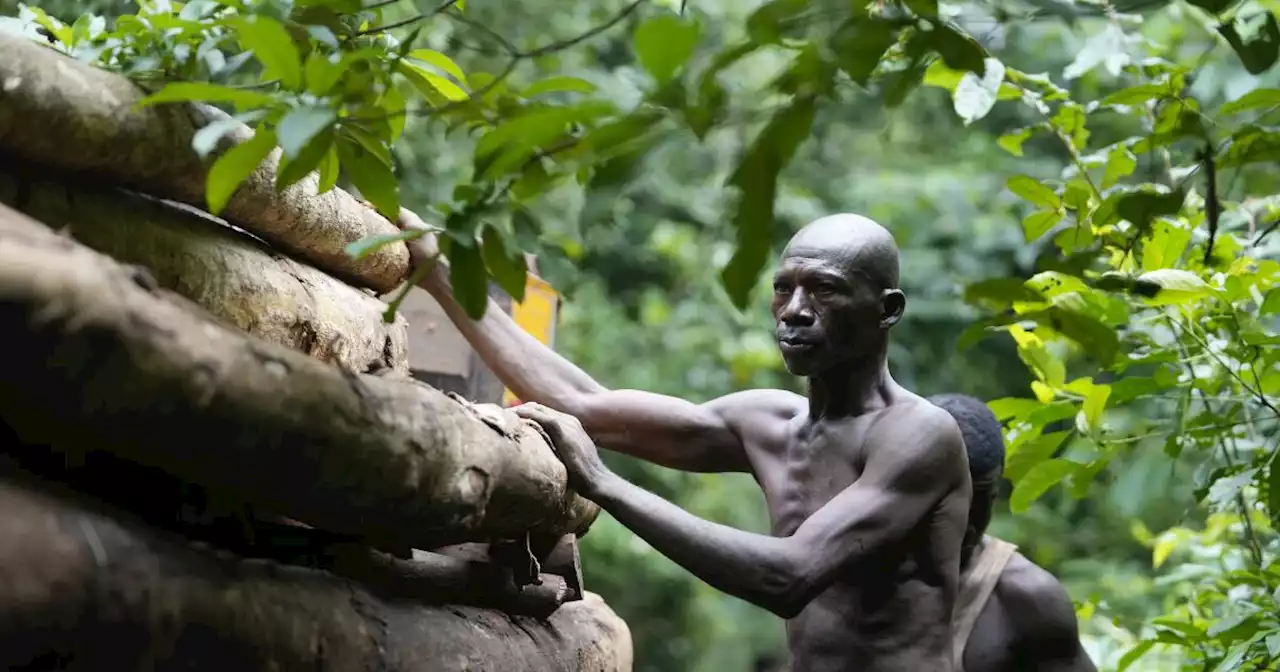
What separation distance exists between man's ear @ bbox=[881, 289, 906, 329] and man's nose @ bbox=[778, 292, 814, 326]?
143 millimetres

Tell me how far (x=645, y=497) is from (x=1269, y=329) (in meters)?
1.78

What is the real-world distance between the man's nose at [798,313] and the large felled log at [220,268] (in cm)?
61

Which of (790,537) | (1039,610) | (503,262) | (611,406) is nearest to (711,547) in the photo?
(790,537)

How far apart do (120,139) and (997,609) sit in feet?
6.85

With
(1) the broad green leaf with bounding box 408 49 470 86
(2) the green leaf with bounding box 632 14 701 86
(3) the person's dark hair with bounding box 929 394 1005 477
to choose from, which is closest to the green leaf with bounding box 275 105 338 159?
(2) the green leaf with bounding box 632 14 701 86

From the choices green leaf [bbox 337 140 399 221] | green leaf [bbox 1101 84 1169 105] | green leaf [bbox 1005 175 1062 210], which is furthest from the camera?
green leaf [bbox 1005 175 1062 210]

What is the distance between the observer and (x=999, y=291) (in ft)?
4.03

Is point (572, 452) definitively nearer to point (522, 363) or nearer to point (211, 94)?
point (522, 363)

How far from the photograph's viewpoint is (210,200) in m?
1.28

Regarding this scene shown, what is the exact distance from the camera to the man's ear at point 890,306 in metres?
2.13

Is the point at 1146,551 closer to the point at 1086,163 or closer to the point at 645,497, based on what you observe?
the point at 1086,163

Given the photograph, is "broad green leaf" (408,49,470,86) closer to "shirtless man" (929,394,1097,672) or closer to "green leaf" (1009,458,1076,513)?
"green leaf" (1009,458,1076,513)

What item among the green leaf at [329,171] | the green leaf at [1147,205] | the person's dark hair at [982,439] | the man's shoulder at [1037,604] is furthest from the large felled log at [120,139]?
the man's shoulder at [1037,604]

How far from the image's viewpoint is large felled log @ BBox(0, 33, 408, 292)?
4.37 ft
